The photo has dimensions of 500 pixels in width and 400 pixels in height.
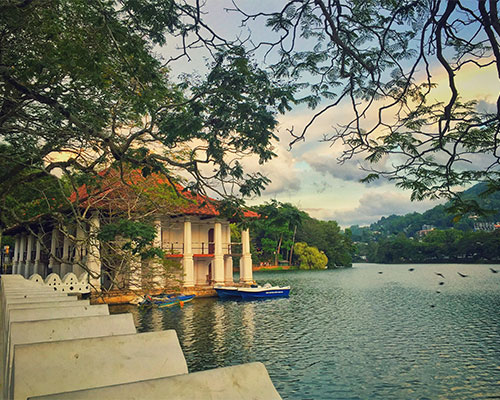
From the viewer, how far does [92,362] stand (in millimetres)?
2715

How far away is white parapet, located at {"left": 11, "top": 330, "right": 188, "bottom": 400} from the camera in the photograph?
2424 mm

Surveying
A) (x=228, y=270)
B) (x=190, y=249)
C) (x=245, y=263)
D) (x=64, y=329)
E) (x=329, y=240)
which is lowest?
(x=228, y=270)

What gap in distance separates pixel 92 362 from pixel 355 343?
1302 cm

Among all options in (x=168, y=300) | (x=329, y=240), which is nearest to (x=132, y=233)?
(x=168, y=300)

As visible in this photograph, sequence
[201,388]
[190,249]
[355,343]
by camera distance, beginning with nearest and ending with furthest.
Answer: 1. [201,388]
2. [355,343]
3. [190,249]

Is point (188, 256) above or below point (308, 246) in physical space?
below

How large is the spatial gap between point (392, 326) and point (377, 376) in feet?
24.6

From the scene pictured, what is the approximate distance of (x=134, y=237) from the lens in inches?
249

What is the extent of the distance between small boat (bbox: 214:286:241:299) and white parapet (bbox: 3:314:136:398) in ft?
83.2

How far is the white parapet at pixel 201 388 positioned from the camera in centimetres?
190

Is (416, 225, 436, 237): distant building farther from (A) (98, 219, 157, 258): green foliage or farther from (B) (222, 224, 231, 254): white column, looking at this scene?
(A) (98, 219, 157, 258): green foliage

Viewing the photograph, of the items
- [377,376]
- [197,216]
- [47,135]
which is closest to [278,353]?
[377,376]

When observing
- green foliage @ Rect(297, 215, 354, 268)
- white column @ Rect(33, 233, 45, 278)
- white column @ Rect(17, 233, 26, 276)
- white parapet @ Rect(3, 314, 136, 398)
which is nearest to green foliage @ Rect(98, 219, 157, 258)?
white parapet @ Rect(3, 314, 136, 398)

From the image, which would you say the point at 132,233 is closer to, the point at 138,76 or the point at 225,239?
the point at 138,76
